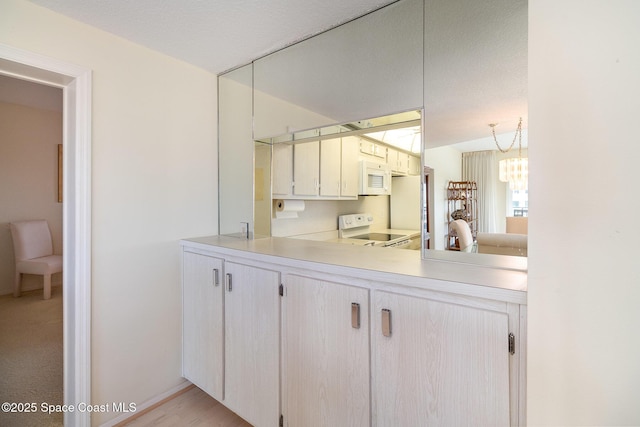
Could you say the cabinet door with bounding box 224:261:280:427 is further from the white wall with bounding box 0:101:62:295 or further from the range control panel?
the white wall with bounding box 0:101:62:295

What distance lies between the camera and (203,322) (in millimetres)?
1774

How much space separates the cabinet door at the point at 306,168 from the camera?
2.30 metres

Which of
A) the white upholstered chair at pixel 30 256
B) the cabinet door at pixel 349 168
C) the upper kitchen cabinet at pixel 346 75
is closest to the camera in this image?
the upper kitchen cabinet at pixel 346 75

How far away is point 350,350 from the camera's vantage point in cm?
114

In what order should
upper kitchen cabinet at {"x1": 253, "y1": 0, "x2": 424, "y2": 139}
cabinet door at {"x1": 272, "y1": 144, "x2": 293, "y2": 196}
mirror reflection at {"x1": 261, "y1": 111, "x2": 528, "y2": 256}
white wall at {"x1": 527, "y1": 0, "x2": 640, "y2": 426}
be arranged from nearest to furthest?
white wall at {"x1": 527, "y1": 0, "x2": 640, "y2": 426} → mirror reflection at {"x1": 261, "y1": 111, "x2": 528, "y2": 256} → upper kitchen cabinet at {"x1": 253, "y1": 0, "x2": 424, "y2": 139} → cabinet door at {"x1": 272, "y1": 144, "x2": 293, "y2": 196}

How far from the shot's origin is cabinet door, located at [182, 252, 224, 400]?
5.47ft

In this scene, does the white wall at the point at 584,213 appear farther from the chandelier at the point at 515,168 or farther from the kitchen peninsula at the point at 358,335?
the chandelier at the point at 515,168

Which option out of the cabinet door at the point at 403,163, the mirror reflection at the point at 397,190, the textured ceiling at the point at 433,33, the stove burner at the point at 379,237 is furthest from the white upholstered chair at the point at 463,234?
the stove burner at the point at 379,237

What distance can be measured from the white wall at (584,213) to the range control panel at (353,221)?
84.3 inches

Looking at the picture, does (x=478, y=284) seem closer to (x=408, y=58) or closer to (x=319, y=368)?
(x=319, y=368)

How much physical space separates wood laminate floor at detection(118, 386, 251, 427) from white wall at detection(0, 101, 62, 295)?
132 inches

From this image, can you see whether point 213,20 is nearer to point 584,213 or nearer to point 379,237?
point 584,213

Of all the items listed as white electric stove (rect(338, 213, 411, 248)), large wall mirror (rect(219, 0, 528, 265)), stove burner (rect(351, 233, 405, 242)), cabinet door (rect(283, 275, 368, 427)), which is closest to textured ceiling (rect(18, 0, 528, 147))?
large wall mirror (rect(219, 0, 528, 265))

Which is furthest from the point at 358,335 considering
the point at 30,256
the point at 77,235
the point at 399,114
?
the point at 30,256
